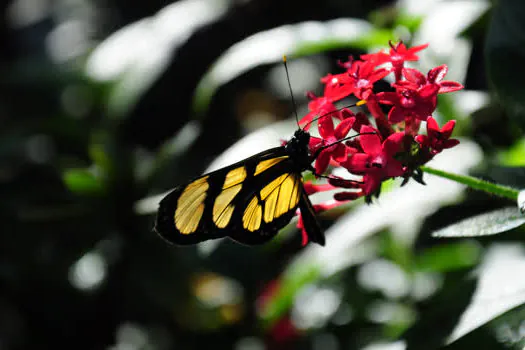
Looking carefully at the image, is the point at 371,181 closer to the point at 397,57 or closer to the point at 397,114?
the point at 397,114

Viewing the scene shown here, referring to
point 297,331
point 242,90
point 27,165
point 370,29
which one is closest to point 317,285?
point 297,331

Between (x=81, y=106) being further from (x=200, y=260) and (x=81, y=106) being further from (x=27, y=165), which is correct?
(x=200, y=260)

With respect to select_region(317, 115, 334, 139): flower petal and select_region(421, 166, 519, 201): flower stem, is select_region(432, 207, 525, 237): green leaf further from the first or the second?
select_region(317, 115, 334, 139): flower petal

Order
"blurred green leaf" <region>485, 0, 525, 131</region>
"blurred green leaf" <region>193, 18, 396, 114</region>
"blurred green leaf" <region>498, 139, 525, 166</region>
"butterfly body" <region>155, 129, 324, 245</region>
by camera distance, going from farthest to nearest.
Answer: "blurred green leaf" <region>193, 18, 396, 114</region>
"blurred green leaf" <region>498, 139, 525, 166</region>
"blurred green leaf" <region>485, 0, 525, 131</region>
"butterfly body" <region>155, 129, 324, 245</region>

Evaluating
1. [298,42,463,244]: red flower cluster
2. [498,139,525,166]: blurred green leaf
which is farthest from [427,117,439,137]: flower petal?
[498,139,525,166]: blurred green leaf

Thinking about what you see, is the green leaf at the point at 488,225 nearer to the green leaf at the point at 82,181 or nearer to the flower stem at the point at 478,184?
the flower stem at the point at 478,184

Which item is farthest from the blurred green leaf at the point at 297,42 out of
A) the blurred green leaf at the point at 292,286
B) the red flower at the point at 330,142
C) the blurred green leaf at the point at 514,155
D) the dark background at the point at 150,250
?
the red flower at the point at 330,142

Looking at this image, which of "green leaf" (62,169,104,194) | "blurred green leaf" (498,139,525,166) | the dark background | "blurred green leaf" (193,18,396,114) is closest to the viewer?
"blurred green leaf" (498,139,525,166)
